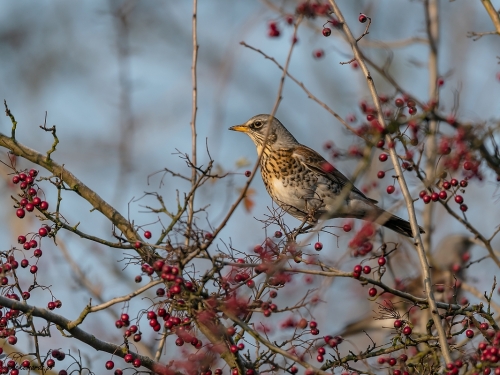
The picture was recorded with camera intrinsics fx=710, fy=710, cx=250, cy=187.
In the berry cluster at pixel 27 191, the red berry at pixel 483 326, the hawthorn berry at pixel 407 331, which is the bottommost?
the hawthorn berry at pixel 407 331

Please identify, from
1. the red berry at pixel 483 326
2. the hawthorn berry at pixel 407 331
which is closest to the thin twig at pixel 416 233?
the hawthorn berry at pixel 407 331

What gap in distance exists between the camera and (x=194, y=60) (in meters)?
4.03

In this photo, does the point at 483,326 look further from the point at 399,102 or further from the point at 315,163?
the point at 315,163

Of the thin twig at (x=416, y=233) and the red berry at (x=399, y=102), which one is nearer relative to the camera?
the thin twig at (x=416, y=233)

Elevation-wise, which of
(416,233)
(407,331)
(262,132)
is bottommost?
(407,331)

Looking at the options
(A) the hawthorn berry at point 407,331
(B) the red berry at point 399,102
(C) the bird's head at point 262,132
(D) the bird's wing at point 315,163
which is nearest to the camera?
(A) the hawthorn berry at point 407,331

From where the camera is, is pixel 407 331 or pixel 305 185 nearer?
pixel 407 331

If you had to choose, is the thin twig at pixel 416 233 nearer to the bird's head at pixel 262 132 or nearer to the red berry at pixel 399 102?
the red berry at pixel 399 102

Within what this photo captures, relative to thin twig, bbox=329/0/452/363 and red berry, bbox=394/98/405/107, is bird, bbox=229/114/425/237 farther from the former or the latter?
thin twig, bbox=329/0/452/363

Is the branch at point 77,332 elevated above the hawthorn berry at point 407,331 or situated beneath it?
situated beneath

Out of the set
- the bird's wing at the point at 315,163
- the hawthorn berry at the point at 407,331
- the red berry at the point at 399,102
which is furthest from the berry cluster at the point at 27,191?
the bird's wing at the point at 315,163

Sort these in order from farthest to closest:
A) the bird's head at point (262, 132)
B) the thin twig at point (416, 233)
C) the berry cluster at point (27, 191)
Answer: the bird's head at point (262, 132), the berry cluster at point (27, 191), the thin twig at point (416, 233)

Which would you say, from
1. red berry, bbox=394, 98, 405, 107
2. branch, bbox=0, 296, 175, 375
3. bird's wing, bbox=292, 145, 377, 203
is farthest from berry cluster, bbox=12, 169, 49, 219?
bird's wing, bbox=292, 145, 377, 203

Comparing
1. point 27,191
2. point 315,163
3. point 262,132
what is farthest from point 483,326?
point 262,132
